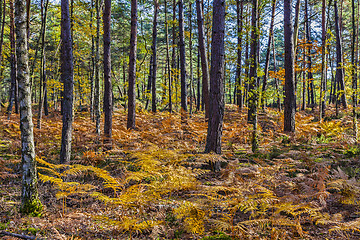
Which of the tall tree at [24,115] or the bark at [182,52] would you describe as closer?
the tall tree at [24,115]

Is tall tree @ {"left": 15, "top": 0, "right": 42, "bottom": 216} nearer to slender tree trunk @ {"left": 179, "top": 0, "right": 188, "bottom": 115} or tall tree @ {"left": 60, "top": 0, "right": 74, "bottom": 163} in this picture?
tall tree @ {"left": 60, "top": 0, "right": 74, "bottom": 163}

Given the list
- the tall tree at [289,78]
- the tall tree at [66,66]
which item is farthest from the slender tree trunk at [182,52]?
the tall tree at [66,66]

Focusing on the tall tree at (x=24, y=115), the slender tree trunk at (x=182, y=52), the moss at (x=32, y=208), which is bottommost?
the moss at (x=32, y=208)

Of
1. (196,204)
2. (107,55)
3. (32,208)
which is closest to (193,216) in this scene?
(196,204)

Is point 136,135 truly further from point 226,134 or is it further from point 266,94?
point 266,94

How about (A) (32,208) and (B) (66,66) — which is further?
(B) (66,66)

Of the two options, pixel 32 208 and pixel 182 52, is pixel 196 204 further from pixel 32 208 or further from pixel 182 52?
pixel 182 52

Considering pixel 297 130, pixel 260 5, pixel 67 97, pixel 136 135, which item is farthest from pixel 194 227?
pixel 297 130

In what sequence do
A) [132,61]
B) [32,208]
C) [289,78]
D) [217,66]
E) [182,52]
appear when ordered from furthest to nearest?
[182,52]
[132,61]
[289,78]
[217,66]
[32,208]

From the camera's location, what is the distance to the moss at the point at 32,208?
12.1 ft

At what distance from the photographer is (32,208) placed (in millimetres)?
3740

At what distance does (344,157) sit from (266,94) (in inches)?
113

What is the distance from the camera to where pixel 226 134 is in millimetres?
9031

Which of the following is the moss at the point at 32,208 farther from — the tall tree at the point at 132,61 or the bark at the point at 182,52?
the bark at the point at 182,52
